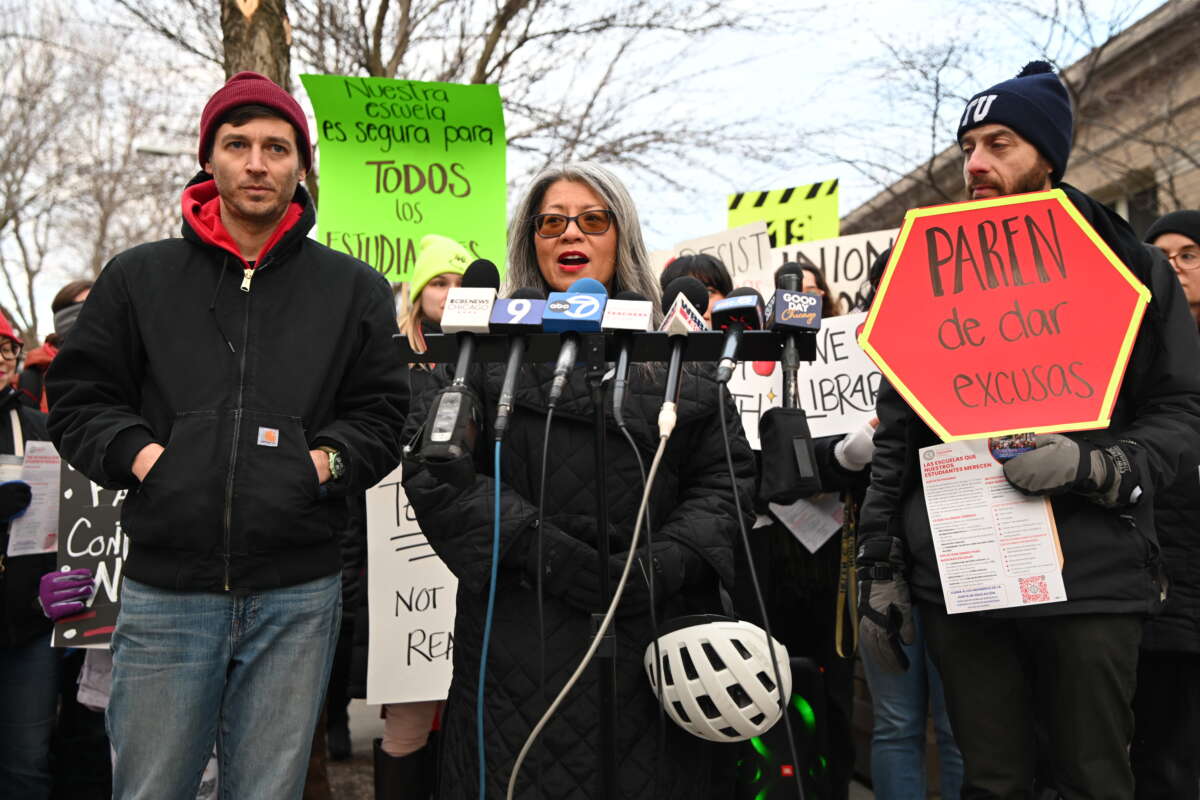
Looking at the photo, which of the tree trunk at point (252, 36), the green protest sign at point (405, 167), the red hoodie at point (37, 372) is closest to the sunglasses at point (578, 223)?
the green protest sign at point (405, 167)

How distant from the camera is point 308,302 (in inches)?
104

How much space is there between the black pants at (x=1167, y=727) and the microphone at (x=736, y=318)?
6.96ft

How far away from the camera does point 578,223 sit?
2678 millimetres

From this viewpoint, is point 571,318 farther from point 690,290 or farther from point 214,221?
point 214,221

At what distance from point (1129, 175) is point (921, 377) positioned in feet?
39.2

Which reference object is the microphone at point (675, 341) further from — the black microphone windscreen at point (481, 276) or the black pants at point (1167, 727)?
the black pants at point (1167, 727)

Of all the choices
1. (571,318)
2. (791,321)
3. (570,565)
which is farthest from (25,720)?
(791,321)

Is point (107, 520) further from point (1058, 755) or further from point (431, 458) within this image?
point (1058, 755)

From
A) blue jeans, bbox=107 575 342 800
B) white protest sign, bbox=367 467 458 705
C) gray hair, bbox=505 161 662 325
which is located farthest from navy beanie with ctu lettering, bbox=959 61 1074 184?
white protest sign, bbox=367 467 458 705

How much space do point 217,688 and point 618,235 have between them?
1565 millimetres

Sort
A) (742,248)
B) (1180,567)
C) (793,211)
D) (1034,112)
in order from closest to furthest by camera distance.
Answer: (1034,112), (1180,567), (742,248), (793,211)

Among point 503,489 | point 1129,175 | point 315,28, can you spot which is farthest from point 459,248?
point 1129,175

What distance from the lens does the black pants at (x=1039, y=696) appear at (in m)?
2.33

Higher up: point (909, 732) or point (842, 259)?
point (842, 259)
